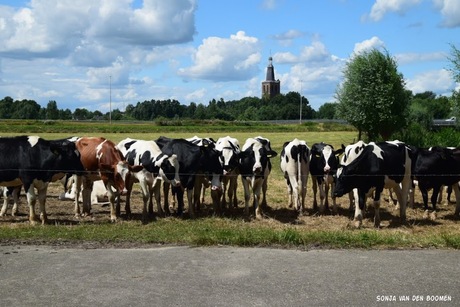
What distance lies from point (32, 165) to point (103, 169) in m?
1.87

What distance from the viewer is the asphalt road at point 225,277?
745 centimetres

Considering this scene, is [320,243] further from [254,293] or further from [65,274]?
[65,274]

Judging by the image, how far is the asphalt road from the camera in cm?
745

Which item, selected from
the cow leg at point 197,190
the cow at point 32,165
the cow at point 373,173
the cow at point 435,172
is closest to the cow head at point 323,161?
the cow at point 373,173

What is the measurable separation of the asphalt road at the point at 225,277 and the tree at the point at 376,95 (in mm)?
32244

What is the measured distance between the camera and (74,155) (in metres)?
14.8

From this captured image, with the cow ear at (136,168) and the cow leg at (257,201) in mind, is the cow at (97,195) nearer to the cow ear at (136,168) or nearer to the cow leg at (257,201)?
the cow ear at (136,168)

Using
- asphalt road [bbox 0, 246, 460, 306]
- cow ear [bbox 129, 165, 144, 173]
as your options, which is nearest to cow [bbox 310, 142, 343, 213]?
cow ear [bbox 129, 165, 144, 173]

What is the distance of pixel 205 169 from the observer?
51.1ft

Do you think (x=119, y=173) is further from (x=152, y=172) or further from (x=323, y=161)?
(x=323, y=161)

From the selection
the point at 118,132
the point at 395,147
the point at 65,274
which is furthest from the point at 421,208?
the point at 118,132

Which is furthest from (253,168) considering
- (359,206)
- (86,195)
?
(86,195)

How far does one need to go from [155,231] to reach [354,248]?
4621mm

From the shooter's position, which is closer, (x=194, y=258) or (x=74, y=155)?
(x=194, y=258)
